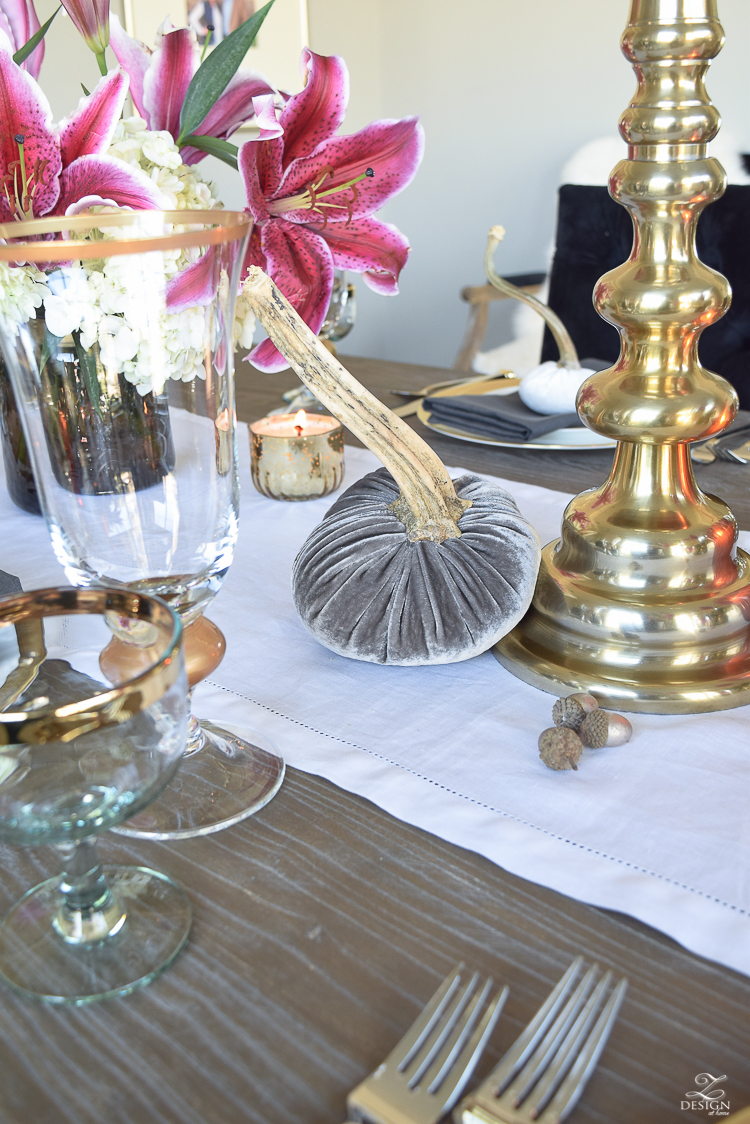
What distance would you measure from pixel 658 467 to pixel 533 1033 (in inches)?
11.7

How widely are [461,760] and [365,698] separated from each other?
0.07 meters

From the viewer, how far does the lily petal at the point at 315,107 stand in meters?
0.51

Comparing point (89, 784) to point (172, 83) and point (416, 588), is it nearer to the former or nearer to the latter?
point (416, 588)

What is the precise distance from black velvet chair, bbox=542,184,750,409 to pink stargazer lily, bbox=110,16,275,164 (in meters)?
0.96

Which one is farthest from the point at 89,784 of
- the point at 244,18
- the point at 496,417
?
the point at 244,18

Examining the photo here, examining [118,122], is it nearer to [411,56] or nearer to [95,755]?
[95,755]

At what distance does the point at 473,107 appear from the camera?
2668 mm

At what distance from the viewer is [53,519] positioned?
1.28 feet

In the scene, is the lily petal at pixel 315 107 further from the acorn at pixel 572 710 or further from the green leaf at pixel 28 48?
the acorn at pixel 572 710

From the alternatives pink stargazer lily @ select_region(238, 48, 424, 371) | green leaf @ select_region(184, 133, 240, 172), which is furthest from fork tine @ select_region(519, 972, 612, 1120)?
green leaf @ select_region(184, 133, 240, 172)

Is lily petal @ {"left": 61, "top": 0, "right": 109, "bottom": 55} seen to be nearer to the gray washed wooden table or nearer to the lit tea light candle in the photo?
the lit tea light candle

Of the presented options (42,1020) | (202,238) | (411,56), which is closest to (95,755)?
(42,1020)

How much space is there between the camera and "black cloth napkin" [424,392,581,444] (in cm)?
83

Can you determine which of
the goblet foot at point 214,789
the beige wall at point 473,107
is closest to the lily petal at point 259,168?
the goblet foot at point 214,789
